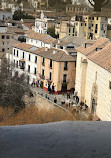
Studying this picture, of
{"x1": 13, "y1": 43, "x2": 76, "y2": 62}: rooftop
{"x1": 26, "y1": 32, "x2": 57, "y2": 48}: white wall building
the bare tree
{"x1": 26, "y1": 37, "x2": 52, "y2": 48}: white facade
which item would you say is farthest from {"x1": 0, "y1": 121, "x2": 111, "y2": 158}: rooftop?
{"x1": 26, "y1": 37, "x2": 52, "y2": 48}: white facade

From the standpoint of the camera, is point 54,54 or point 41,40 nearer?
point 54,54

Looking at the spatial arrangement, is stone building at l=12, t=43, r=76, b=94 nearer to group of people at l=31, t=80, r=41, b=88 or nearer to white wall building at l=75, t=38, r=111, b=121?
group of people at l=31, t=80, r=41, b=88

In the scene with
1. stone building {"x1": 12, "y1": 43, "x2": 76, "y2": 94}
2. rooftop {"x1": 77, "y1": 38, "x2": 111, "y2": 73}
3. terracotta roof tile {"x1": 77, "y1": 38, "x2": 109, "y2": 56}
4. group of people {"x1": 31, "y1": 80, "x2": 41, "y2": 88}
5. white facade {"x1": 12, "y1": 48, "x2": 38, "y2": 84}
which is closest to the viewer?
rooftop {"x1": 77, "y1": 38, "x2": 111, "y2": 73}

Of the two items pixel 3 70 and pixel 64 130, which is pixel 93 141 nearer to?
pixel 64 130

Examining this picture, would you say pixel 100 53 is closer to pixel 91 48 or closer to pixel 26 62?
pixel 91 48

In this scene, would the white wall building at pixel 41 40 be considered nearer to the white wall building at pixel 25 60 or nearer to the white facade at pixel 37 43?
the white facade at pixel 37 43

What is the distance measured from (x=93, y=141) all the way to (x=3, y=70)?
34904 millimetres

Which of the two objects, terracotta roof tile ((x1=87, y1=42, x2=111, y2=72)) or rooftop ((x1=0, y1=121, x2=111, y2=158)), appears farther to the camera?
terracotta roof tile ((x1=87, y1=42, x2=111, y2=72))

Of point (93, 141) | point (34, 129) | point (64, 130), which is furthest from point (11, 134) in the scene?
point (93, 141)

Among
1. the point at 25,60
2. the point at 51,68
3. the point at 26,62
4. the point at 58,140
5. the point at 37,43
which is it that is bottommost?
the point at 26,62

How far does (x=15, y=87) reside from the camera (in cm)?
3188

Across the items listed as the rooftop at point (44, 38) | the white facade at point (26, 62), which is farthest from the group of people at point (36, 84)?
the rooftop at point (44, 38)

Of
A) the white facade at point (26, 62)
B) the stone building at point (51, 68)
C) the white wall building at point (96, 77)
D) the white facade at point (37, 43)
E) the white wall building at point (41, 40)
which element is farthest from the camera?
the white facade at point (37, 43)

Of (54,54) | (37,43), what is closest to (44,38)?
(37,43)
